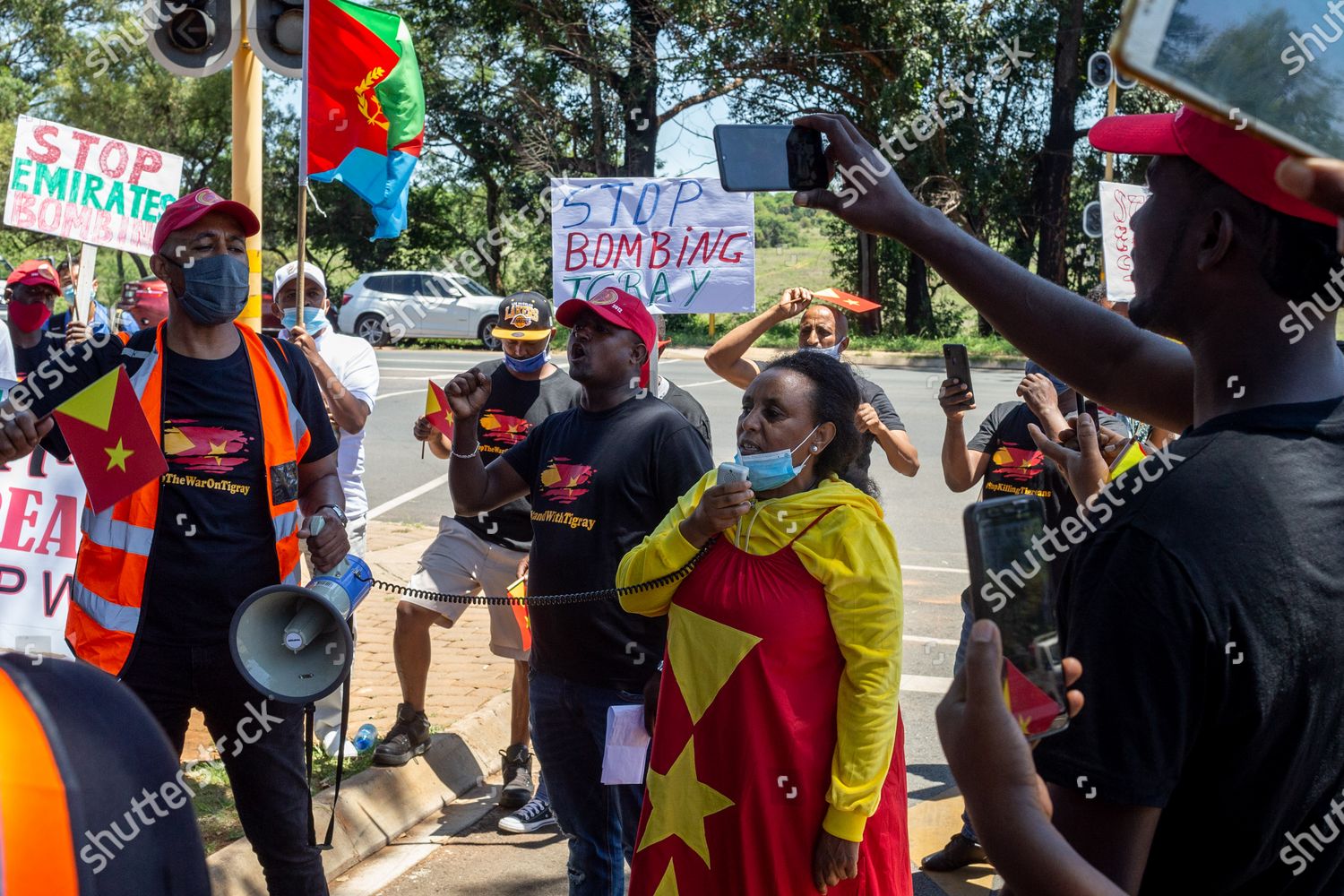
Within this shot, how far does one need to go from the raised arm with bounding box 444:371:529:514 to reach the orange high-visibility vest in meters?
0.56

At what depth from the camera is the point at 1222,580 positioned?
136 centimetres

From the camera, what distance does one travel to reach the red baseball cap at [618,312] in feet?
14.1

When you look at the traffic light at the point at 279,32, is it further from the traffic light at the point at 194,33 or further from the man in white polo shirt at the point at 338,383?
the man in white polo shirt at the point at 338,383

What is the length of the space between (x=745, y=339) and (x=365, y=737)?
259 centimetres

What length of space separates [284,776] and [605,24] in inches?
1068

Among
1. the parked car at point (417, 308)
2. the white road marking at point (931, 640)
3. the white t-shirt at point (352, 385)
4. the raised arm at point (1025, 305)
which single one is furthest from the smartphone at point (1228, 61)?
the parked car at point (417, 308)

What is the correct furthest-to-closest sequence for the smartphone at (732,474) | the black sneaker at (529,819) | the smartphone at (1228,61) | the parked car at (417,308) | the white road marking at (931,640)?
the parked car at (417,308)
the white road marking at (931,640)
the black sneaker at (529,819)
the smartphone at (732,474)
the smartphone at (1228,61)

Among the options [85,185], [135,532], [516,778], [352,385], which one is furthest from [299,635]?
[85,185]

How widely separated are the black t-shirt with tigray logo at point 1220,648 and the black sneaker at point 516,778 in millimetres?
4158

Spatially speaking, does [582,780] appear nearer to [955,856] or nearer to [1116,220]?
[955,856]

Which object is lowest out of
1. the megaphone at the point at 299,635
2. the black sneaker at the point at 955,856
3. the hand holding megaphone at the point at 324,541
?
the black sneaker at the point at 955,856

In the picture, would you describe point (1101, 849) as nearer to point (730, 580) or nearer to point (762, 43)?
point (730, 580)

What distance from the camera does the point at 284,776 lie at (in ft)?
11.8

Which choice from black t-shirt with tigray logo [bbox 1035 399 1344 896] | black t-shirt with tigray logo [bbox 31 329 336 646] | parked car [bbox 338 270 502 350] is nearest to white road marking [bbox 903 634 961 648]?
black t-shirt with tigray logo [bbox 31 329 336 646]
